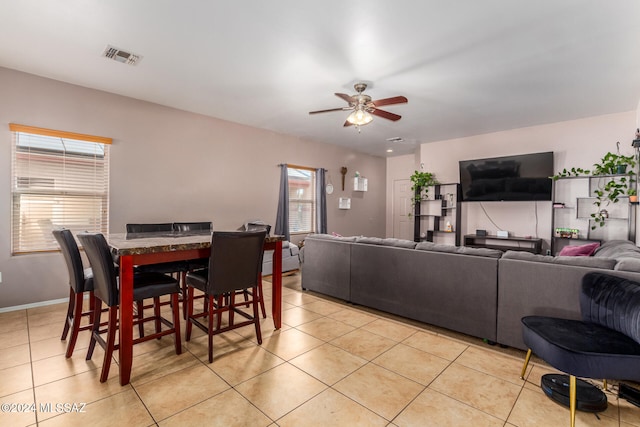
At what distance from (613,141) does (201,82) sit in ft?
19.9

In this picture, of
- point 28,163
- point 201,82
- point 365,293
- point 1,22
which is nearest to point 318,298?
point 365,293

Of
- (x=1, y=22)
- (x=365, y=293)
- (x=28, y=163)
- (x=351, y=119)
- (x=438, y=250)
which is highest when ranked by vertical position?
(x=1, y=22)

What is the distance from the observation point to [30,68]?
11.0ft

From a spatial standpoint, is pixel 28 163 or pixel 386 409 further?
pixel 28 163

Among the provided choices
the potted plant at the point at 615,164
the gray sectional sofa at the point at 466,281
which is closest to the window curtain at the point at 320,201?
the gray sectional sofa at the point at 466,281

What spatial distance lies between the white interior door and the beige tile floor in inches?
199

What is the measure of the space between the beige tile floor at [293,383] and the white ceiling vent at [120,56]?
2.70m

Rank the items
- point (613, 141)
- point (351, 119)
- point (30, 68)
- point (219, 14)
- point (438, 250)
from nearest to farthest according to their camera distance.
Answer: point (219, 14) → point (438, 250) → point (30, 68) → point (351, 119) → point (613, 141)

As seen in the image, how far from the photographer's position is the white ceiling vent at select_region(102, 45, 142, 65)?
2916 millimetres

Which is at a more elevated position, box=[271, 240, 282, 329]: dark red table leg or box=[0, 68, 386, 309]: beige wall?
box=[0, 68, 386, 309]: beige wall

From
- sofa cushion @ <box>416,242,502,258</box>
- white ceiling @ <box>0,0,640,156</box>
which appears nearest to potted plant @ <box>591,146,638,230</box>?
white ceiling @ <box>0,0,640,156</box>

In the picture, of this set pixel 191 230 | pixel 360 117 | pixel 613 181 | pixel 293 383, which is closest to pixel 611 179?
pixel 613 181

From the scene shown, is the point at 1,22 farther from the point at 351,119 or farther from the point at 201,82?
the point at 351,119

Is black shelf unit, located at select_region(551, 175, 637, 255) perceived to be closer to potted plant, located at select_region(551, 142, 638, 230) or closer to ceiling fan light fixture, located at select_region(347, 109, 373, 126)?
potted plant, located at select_region(551, 142, 638, 230)
